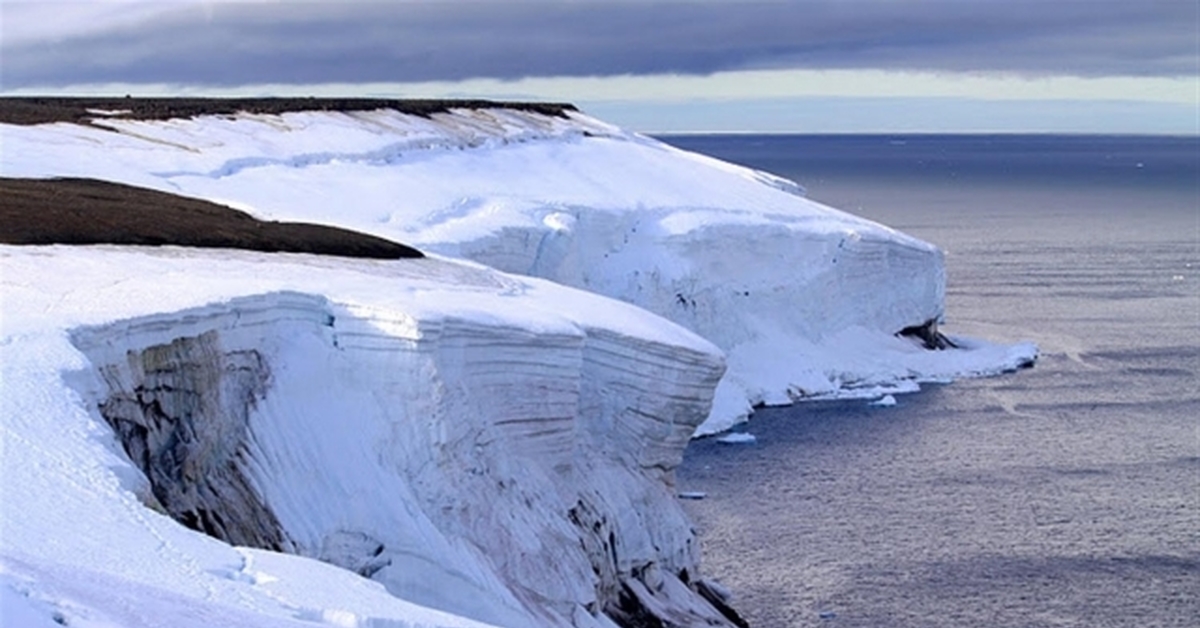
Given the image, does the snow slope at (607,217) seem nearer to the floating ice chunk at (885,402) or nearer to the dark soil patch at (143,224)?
the floating ice chunk at (885,402)

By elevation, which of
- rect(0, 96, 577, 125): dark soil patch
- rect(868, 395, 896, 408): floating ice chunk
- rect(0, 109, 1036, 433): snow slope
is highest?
rect(0, 96, 577, 125): dark soil patch

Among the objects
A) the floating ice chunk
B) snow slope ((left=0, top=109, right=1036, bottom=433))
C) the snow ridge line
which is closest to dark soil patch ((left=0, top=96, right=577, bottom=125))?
snow slope ((left=0, top=109, right=1036, bottom=433))

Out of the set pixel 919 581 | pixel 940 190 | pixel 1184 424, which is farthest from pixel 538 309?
pixel 940 190

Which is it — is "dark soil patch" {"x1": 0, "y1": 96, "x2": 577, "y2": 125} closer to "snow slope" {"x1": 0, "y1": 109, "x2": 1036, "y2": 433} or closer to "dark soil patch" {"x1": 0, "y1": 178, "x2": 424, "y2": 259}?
"snow slope" {"x1": 0, "y1": 109, "x2": 1036, "y2": 433}

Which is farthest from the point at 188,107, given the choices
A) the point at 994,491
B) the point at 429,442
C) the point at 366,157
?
the point at 429,442

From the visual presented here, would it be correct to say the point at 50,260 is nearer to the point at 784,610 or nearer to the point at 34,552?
the point at 34,552

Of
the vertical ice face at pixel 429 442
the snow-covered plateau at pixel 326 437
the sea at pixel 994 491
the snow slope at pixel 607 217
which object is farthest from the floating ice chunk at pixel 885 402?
the vertical ice face at pixel 429 442
